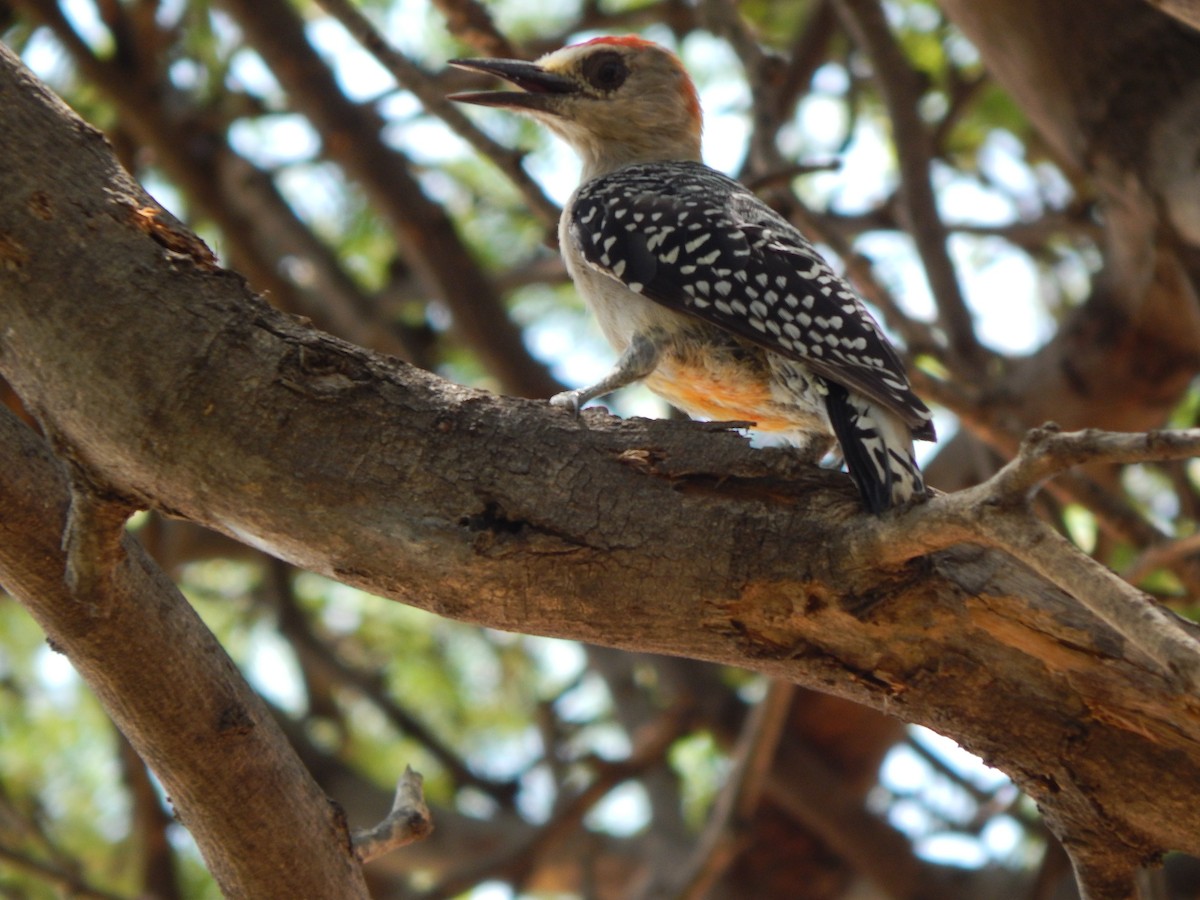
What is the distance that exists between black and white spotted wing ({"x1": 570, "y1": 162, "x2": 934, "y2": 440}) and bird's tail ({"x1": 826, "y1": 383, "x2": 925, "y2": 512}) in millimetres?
63

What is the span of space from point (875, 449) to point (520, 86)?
10.0 ft

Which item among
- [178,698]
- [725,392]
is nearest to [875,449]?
[725,392]

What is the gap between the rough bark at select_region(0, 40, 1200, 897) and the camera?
2682mm

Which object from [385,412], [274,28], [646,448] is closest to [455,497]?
[385,412]

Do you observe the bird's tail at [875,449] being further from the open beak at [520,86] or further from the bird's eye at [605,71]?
the bird's eye at [605,71]

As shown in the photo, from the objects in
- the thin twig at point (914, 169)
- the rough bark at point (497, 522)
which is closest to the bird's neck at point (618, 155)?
the thin twig at point (914, 169)

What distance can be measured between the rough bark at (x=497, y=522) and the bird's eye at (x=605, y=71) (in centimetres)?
321

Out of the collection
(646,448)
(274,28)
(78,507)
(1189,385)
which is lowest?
(78,507)

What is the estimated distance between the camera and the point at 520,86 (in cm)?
562

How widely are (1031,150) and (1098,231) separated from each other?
130 centimetres

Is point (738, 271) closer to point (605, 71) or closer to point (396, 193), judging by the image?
point (605, 71)

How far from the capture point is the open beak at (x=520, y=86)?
5.17 m

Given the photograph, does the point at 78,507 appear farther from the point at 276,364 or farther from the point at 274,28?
the point at 274,28

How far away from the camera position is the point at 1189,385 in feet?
22.2
